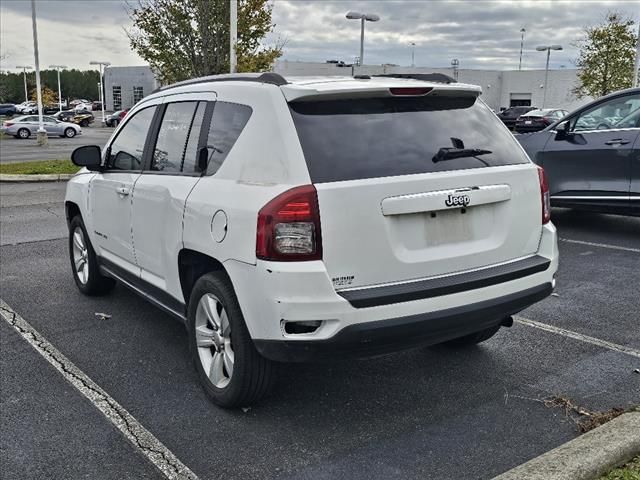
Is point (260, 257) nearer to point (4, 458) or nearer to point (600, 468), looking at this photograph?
point (4, 458)

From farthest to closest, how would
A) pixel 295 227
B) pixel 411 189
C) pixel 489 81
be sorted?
pixel 489 81 < pixel 411 189 < pixel 295 227

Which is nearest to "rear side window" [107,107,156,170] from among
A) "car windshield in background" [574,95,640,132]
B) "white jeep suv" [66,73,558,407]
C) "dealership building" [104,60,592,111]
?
"white jeep suv" [66,73,558,407]

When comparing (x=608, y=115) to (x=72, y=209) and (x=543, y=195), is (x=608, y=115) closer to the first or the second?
(x=543, y=195)

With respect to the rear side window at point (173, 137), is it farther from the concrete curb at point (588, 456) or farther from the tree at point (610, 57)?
the tree at point (610, 57)

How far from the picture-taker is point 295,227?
10.2ft

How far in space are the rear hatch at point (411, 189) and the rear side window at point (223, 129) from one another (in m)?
0.40

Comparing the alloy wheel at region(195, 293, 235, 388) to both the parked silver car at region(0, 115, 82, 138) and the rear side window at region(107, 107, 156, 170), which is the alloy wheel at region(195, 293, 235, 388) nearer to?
the rear side window at region(107, 107, 156, 170)

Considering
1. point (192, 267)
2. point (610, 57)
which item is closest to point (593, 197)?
point (192, 267)

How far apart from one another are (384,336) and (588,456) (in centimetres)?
103

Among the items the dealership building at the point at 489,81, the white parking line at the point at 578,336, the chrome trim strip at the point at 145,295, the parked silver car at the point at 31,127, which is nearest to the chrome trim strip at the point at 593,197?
the white parking line at the point at 578,336

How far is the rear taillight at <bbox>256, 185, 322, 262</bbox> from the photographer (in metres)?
3.12

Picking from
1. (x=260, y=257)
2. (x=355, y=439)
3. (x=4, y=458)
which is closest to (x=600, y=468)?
(x=355, y=439)

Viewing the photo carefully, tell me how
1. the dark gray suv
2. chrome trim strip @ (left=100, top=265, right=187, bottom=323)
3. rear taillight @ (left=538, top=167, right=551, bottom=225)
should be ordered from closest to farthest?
rear taillight @ (left=538, top=167, right=551, bottom=225), chrome trim strip @ (left=100, top=265, right=187, bottom=323), the dark gray suv

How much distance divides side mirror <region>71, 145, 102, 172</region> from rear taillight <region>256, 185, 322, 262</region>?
105 inches
